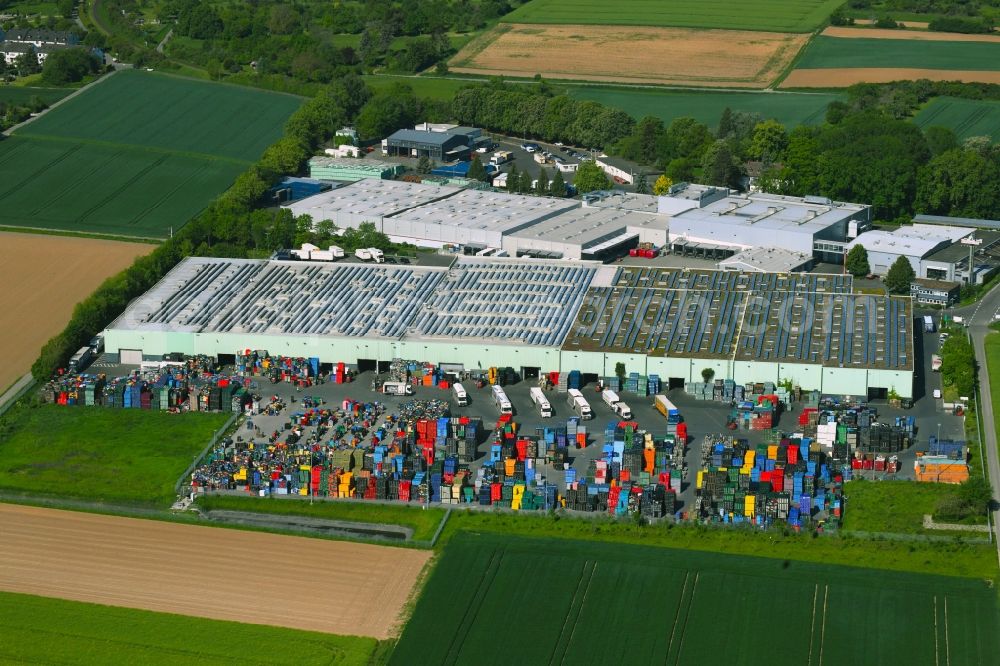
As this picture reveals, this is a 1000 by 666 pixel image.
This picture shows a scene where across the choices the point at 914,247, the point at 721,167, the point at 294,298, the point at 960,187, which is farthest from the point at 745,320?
the point at 721,167

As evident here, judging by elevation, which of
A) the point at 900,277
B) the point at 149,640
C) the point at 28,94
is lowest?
the point at 28,94

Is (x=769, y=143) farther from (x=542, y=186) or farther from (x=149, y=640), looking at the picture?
(x=149, y=640)

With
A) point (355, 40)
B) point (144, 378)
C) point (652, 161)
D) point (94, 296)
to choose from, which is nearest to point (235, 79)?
point (355, 40)

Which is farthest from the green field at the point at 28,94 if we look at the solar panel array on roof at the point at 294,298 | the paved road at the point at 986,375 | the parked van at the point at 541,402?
the paved road at the point at 986,375

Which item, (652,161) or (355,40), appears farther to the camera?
(355,40)

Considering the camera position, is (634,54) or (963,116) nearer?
(963,116)

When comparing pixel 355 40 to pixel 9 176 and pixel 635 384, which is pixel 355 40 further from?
pixel 635 384

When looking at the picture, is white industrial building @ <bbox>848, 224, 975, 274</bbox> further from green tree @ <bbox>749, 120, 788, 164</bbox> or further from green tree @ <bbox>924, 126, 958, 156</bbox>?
green tree @ <bbox>749, 120, 788, 164</bbox>
